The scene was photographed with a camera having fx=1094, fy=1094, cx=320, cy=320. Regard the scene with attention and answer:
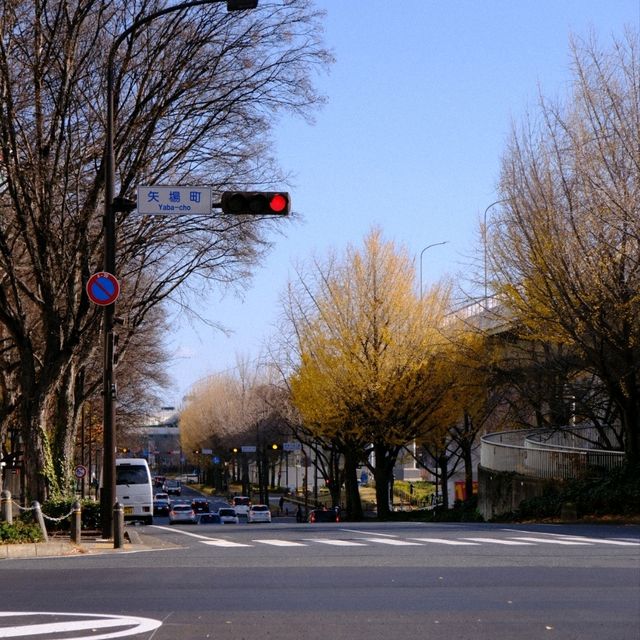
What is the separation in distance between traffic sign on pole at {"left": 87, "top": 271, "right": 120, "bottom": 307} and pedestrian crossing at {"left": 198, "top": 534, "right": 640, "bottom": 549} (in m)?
4.81

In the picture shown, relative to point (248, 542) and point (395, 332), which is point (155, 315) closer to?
point (395, 332)

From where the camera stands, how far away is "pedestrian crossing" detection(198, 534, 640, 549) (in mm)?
17797

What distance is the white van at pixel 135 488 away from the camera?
144 ft

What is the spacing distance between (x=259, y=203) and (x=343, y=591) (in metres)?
8.72

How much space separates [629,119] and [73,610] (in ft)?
72.0

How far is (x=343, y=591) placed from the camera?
11586mm

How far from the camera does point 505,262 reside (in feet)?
106

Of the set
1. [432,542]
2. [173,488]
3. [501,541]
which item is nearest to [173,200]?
[432,542]

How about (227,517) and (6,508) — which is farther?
(227,517)

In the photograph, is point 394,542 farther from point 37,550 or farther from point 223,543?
point 37,550

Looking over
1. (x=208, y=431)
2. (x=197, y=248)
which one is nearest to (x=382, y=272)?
(x=197, y=248)

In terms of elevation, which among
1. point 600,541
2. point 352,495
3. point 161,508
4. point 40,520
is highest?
point 40,520

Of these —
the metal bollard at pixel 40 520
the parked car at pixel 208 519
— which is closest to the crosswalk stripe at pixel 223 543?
the metal bollard at pixel 40 520

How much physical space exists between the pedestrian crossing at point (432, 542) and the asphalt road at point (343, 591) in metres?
0.11
